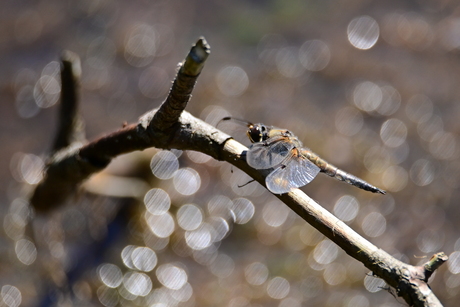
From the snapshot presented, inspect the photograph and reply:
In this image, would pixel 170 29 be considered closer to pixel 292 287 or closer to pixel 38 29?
pixel 38 29

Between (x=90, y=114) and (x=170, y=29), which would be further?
(x=170, y=29)

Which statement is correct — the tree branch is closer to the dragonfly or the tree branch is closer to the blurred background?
the dragonfly

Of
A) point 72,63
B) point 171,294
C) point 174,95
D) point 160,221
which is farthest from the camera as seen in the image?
point 160,221

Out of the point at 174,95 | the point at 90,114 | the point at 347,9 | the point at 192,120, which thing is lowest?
the point at 90,114

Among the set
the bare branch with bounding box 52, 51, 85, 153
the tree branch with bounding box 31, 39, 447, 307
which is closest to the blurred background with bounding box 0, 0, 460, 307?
the bare branch with bounding box 52, 51, 85, 153

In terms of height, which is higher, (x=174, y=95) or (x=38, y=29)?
(x=174, y=95)

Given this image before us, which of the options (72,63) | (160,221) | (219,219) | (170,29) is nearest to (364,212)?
(219,219)

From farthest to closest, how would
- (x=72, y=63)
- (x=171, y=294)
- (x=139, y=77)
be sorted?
1. (x=139, y=77)
2. (x=171, y=294)
3. (x=72, y=63)
